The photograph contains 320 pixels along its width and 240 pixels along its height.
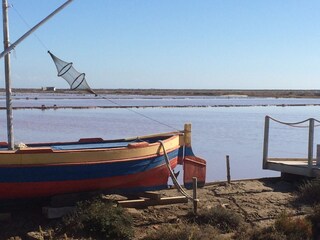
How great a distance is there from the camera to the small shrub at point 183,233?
25.1 ft

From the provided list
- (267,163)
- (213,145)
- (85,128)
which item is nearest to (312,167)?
(267,163)

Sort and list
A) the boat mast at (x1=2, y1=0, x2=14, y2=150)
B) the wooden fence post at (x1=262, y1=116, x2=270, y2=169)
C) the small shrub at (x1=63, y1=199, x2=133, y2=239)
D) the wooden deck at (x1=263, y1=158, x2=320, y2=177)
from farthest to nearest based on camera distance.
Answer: the wooden fence post at (x1=262, y1=116, x2=270, y2=169), the wooden deck at (x1=263, y1=158, x2=320, y2=177), the boat mast at (x1=2, y1=0, x2=14, y2=150), the small shrub at (x1=63, y1=199, x2=133, y2=239)

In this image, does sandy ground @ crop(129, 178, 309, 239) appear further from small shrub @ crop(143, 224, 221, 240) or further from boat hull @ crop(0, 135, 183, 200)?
boat hull @ crop(0, 135, 183, 200)

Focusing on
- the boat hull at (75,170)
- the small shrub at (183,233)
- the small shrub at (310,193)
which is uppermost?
the boat hull at (75,170)

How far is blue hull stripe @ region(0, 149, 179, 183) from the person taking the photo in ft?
26.6

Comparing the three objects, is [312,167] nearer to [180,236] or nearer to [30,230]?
[180,236]

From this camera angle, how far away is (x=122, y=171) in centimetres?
901

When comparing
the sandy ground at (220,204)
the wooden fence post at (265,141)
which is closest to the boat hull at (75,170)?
the sandy ground at (220,204)

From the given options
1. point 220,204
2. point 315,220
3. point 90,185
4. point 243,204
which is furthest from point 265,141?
point 90,185

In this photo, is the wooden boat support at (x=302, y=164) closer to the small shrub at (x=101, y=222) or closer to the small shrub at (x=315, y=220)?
the small shrub at (x=315, y=220)

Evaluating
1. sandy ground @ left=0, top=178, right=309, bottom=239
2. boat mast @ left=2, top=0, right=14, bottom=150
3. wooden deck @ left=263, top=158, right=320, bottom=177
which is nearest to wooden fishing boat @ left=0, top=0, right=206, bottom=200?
boat mast @ left=2, top=0, right=14, bottom=150

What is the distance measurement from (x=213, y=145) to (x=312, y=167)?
7.61 meters

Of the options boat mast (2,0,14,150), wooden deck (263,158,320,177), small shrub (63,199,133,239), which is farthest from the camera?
wooden deck (263,158,320,177)

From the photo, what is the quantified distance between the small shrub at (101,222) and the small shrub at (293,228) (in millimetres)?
2323
